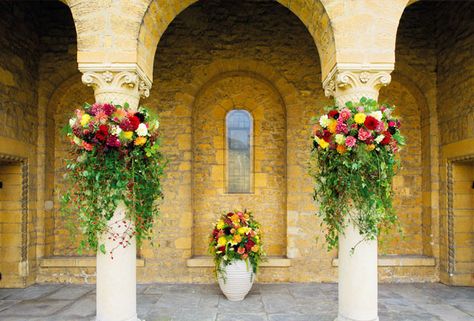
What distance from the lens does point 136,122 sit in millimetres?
4145

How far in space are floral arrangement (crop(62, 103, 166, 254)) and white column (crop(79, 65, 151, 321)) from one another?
0.30ft

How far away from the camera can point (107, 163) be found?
4.09 meters

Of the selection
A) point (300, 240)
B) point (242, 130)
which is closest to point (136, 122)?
point (242, 130)

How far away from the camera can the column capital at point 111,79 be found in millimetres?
4371

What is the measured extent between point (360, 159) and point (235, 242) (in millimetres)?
2579

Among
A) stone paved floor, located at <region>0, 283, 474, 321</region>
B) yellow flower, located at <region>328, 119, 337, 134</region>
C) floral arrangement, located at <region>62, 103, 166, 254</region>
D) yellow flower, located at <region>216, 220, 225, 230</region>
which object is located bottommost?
stone paved floor, located at <region>0, 283, 474, 321</region>

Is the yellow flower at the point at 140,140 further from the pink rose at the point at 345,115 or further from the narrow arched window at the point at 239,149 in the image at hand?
the narrow arched window at the point at 239,149

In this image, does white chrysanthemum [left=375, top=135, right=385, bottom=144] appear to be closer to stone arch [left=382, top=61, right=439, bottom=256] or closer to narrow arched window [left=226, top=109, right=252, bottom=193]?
narrow arched window [left=226, top=109, right=252, bottom=193]

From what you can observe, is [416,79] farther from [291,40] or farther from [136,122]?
[136,122]

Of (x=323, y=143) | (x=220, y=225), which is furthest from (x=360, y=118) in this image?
(x=220, y=225)

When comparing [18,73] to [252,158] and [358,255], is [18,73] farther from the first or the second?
[358,255]

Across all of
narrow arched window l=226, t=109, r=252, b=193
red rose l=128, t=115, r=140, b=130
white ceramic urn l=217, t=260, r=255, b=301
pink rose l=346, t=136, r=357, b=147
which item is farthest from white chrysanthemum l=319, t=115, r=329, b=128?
narrow arched window l=226, t=109, r=252, b=193

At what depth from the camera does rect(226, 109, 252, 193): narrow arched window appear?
7500 mm

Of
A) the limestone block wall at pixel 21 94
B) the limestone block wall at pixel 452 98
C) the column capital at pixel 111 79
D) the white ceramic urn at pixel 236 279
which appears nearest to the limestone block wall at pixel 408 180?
the limestone block wall at pixel 452 98
